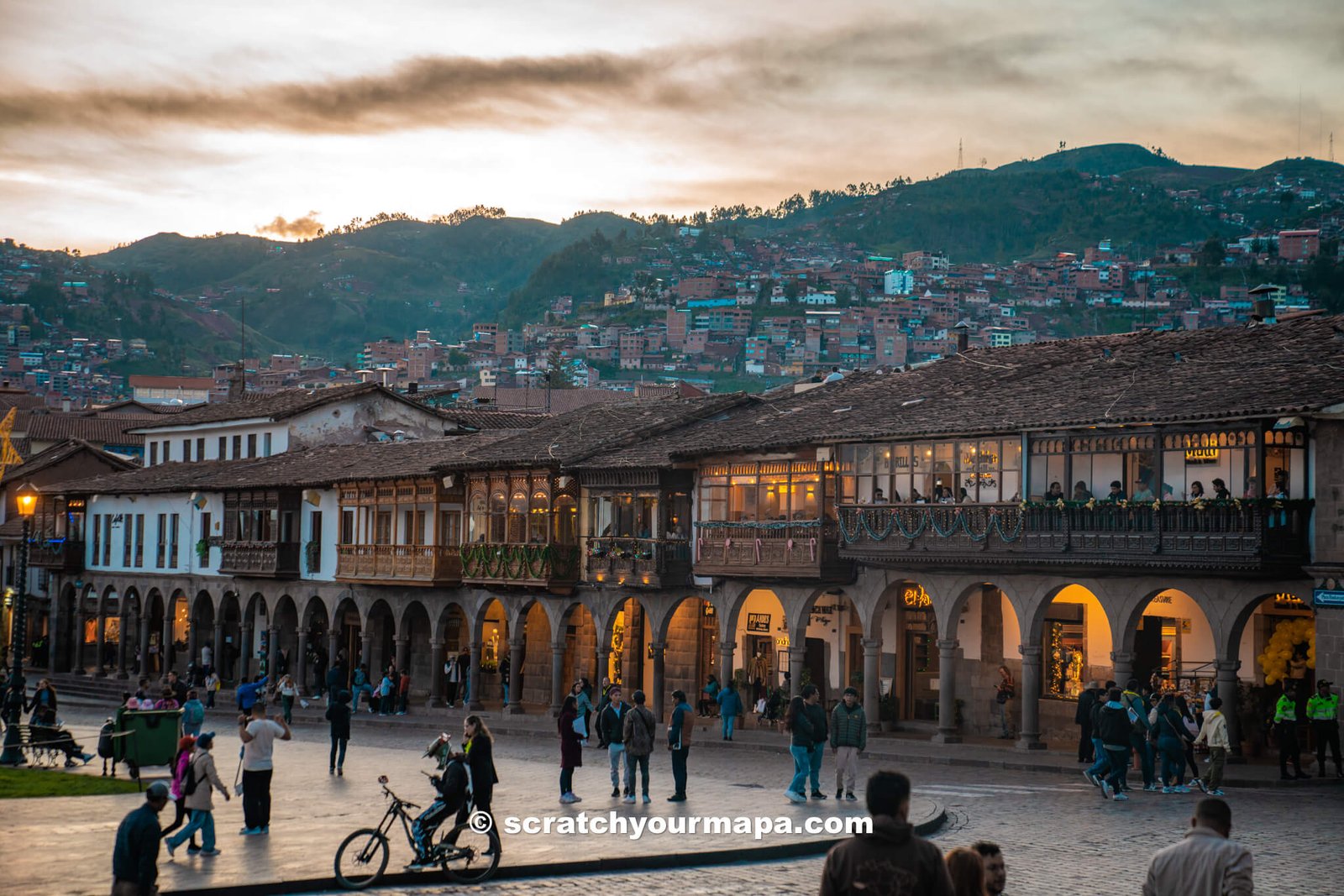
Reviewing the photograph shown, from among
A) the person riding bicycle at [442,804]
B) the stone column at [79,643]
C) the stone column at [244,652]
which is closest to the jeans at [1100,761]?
the person riding bicycle at [442,804]

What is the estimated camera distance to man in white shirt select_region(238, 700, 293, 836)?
19.4 meters

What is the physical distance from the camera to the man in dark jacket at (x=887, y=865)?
8.27 meters

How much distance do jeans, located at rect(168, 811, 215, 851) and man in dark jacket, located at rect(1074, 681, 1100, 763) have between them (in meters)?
14.3

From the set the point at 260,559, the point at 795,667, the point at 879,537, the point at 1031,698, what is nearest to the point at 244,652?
the point at 260,559

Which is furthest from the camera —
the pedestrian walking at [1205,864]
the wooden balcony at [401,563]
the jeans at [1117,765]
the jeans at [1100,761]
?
the wooden balcony at [401,563]

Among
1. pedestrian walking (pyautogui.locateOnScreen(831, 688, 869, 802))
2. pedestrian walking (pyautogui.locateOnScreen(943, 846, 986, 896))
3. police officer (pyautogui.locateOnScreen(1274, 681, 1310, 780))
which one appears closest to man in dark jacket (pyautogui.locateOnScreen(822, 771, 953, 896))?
pedestrian walking (pyautogui.locateOnScreen(943, 846, 986, 896))

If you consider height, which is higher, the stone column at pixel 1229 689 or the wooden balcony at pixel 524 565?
the wooden balcony at pixel 524 565

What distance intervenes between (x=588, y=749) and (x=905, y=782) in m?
25.6

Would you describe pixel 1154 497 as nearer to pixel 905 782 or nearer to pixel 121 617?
pixel 905 782

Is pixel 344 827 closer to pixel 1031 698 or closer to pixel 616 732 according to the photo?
pixel 616 732

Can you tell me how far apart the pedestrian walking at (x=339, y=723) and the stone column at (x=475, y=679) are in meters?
19.4

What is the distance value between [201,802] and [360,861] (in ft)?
8.28

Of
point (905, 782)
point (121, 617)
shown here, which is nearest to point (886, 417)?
point (905, 782)

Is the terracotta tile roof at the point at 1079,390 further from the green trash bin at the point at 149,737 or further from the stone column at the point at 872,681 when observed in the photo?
the green trash bin at the point at 149,737
